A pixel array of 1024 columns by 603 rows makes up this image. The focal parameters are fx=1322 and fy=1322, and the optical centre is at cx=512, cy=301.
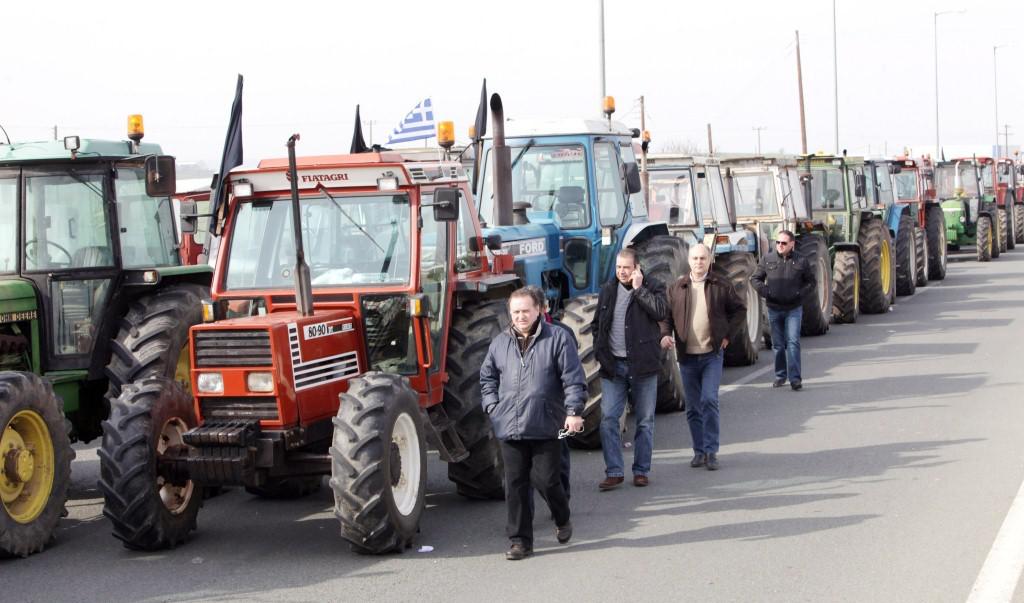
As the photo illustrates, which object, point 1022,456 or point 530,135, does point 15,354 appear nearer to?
point 530,135

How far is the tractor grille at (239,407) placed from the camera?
25.7 feet

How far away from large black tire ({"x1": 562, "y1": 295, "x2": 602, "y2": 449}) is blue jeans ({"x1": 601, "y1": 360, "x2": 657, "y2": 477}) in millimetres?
842

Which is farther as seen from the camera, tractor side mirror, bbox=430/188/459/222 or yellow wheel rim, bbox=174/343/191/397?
yellow wheel rim, bbox=174/343/191/397

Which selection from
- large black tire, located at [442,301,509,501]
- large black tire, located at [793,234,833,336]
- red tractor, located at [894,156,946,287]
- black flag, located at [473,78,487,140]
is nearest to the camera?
large black tire, located at [442,301,509,501]

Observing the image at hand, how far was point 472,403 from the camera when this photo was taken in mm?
8875

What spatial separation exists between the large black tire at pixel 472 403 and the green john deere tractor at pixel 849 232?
1247 cm

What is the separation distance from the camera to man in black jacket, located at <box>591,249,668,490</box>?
369 inches

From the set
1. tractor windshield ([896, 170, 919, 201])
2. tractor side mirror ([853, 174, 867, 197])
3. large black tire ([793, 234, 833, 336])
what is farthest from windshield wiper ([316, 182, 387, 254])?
tractor windshield ([896, 170, 919, 201])

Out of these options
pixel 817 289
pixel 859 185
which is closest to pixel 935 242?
pixel 859 185

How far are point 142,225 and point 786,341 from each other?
6906mm

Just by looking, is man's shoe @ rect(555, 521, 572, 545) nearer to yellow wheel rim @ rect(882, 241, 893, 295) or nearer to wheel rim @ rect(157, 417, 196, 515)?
wheel rim @ rect(157, 417, 196, 515)

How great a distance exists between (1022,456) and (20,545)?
7044mm

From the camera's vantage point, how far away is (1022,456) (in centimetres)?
988

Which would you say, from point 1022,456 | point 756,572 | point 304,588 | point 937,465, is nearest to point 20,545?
point 304,588
